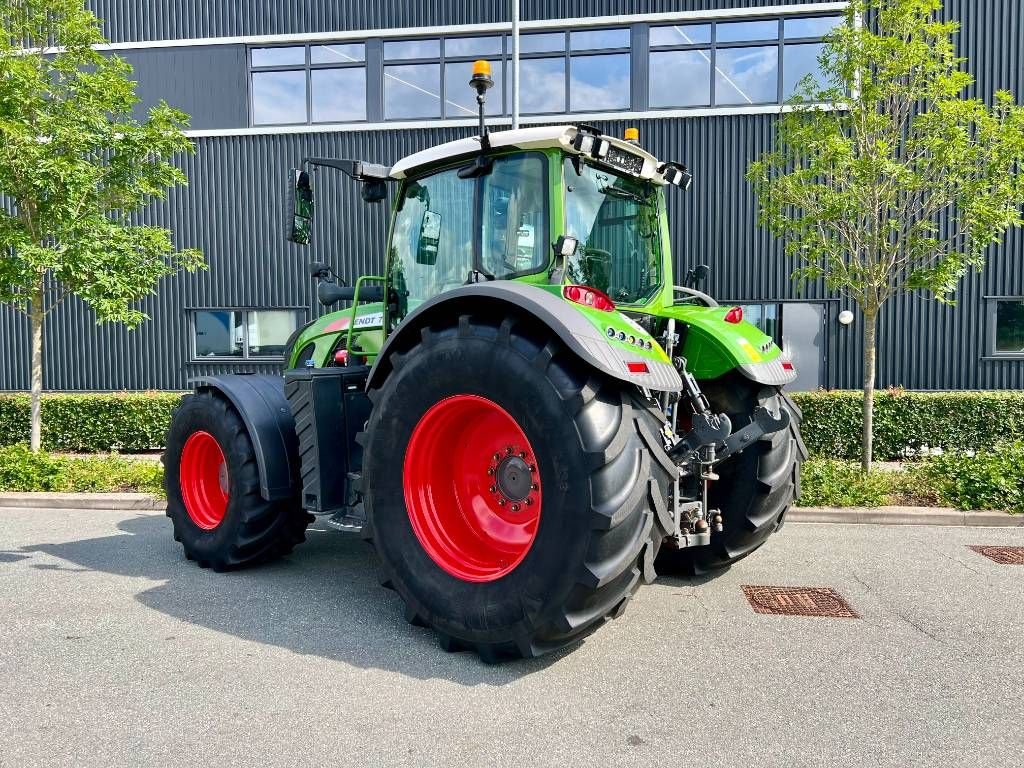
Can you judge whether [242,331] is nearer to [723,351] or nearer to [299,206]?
[299,206]

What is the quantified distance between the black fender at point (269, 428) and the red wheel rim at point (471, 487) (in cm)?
134

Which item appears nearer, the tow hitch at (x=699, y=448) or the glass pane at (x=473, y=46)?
the tow hitch at (x=699, y=448)

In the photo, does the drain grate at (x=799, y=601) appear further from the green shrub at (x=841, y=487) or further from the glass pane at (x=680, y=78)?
the glass pane at (x=680, y=78)

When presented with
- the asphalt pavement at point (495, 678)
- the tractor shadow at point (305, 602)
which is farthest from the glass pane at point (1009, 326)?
the tractor shadow at point (305, 602)

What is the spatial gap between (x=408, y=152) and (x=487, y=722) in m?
12.5

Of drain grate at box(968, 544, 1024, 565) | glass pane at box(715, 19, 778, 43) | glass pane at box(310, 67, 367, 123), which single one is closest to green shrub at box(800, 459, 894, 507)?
drain grate at box(968, 544, 1024, 565)

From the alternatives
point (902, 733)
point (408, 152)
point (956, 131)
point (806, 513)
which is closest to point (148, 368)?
point (408, 152)

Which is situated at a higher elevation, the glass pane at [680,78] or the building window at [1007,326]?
the glass pane at [680,78]

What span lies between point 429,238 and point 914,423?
772 centimetres

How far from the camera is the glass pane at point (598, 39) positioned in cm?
1366

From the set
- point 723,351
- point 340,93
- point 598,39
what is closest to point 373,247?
point 340,93

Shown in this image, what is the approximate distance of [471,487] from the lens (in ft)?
13.2

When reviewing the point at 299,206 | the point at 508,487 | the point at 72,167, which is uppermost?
the point at 72,167

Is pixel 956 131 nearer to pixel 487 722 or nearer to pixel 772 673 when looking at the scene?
pixel 772 673
